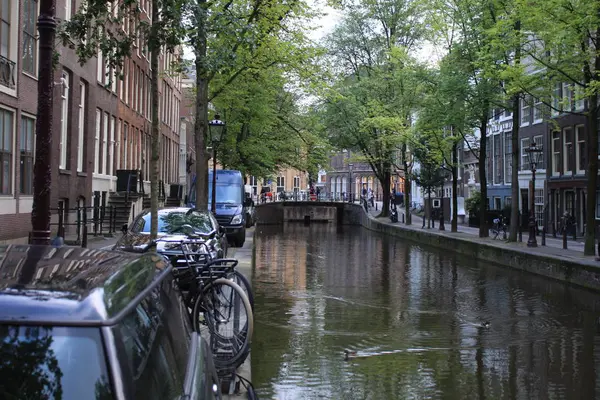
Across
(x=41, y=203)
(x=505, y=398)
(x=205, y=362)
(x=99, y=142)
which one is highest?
(x=99, y=142)

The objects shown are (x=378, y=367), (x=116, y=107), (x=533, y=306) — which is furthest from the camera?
(x=116, y=107)

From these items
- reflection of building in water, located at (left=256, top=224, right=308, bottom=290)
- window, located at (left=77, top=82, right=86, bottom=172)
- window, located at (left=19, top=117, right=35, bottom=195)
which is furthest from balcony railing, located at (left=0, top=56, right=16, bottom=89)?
reflection of building in water, located at (left=256, top=224, right=308, bottom=290)

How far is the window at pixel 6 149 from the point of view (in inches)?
697

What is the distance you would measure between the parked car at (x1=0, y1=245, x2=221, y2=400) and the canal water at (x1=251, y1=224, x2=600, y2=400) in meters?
4.81

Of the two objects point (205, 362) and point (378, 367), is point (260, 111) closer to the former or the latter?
point (378, 367)

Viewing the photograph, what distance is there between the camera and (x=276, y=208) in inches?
2571

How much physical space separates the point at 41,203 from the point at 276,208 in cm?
5874

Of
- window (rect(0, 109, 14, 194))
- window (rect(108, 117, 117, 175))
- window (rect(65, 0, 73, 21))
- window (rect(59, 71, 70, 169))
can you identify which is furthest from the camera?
window (rect(108, 117, 117, 175))

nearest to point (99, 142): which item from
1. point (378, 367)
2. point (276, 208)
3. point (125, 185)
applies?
point (125, 185)

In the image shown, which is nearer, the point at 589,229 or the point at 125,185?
the point at 589,229

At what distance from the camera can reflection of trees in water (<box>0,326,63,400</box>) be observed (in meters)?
1.97

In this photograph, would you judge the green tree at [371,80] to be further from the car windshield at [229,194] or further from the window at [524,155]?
the car windshield at [229,194]

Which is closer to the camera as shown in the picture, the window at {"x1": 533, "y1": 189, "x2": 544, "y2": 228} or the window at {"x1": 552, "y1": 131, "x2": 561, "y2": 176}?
the window at {"x1": 552, "y1": 131, "x2": 561, "y2": 176}

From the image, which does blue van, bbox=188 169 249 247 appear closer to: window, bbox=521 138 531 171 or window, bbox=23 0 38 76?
window, bbox=23 0 38 76
